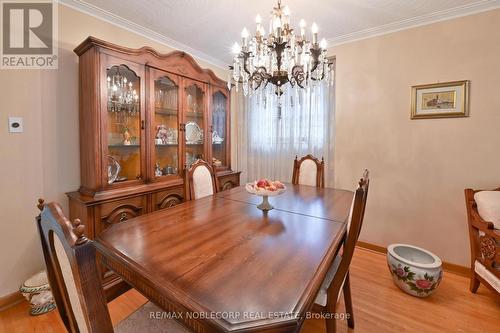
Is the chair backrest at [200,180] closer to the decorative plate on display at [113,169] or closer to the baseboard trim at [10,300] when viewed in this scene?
the decorative plate on display at [113,169]

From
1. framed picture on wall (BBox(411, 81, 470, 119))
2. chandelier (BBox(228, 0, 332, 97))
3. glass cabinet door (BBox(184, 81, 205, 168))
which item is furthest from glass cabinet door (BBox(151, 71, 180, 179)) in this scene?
framed picture on wall (BBox(411, 81, 470, 119))

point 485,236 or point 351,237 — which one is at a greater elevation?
point 351,237

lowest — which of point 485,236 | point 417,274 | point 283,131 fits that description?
point 417,274

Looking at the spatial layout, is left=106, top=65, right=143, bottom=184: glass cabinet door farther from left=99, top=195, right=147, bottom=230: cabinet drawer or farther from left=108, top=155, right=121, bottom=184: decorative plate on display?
left=99, top=195, right=147, bottom=230: cabinet drawer

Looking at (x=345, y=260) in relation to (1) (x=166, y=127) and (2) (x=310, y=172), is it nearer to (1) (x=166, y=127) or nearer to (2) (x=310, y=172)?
(2) (x=310, y=172)

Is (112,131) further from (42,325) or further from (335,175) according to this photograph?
(335,175)

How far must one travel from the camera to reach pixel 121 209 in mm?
1940

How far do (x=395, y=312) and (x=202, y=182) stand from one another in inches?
69.1

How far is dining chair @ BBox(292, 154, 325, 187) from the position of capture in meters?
2.47

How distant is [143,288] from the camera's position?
2.80 ft

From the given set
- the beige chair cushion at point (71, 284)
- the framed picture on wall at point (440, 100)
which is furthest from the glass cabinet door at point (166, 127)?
the framed picture on wall at point (440, 100)

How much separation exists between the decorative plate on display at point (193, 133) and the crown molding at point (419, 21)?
1.84 m

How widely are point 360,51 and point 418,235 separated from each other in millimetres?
2038

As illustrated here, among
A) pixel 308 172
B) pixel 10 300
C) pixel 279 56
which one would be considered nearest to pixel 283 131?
pixel 308 172
